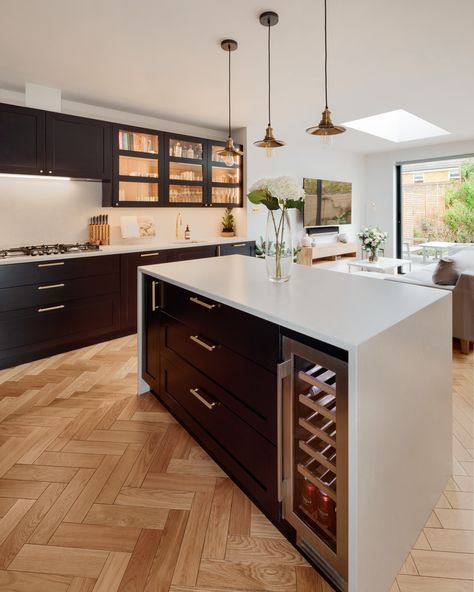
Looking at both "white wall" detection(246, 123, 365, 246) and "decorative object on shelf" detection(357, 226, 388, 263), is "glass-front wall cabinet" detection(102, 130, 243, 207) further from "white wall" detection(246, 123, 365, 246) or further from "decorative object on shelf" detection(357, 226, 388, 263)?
"decorative object on shelf" detection(357, 226, 388, 263)

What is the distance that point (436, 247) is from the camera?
6.93 m

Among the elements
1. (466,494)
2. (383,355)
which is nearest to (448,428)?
(466,494)

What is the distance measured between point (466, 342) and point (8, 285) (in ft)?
13.1

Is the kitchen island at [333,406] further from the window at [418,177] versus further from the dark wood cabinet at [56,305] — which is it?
the window at [418,177]

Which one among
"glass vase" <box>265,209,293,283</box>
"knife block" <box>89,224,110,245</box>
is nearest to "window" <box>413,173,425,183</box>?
"knife block" <box>89,224,110,245</box>

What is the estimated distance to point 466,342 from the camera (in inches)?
135

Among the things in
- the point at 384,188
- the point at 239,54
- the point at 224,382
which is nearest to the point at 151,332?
the point at 224,382

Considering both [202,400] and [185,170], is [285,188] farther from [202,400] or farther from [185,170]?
[185,170]

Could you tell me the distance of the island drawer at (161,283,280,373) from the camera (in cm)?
142

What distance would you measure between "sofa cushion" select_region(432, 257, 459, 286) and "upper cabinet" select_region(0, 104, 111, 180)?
347 centimetres

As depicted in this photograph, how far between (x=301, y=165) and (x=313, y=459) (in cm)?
581

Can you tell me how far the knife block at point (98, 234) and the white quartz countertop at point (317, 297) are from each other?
80.3 inches

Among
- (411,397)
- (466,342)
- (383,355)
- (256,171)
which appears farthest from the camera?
(256,171)

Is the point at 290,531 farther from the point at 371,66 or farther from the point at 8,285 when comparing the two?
the point at 371,66
